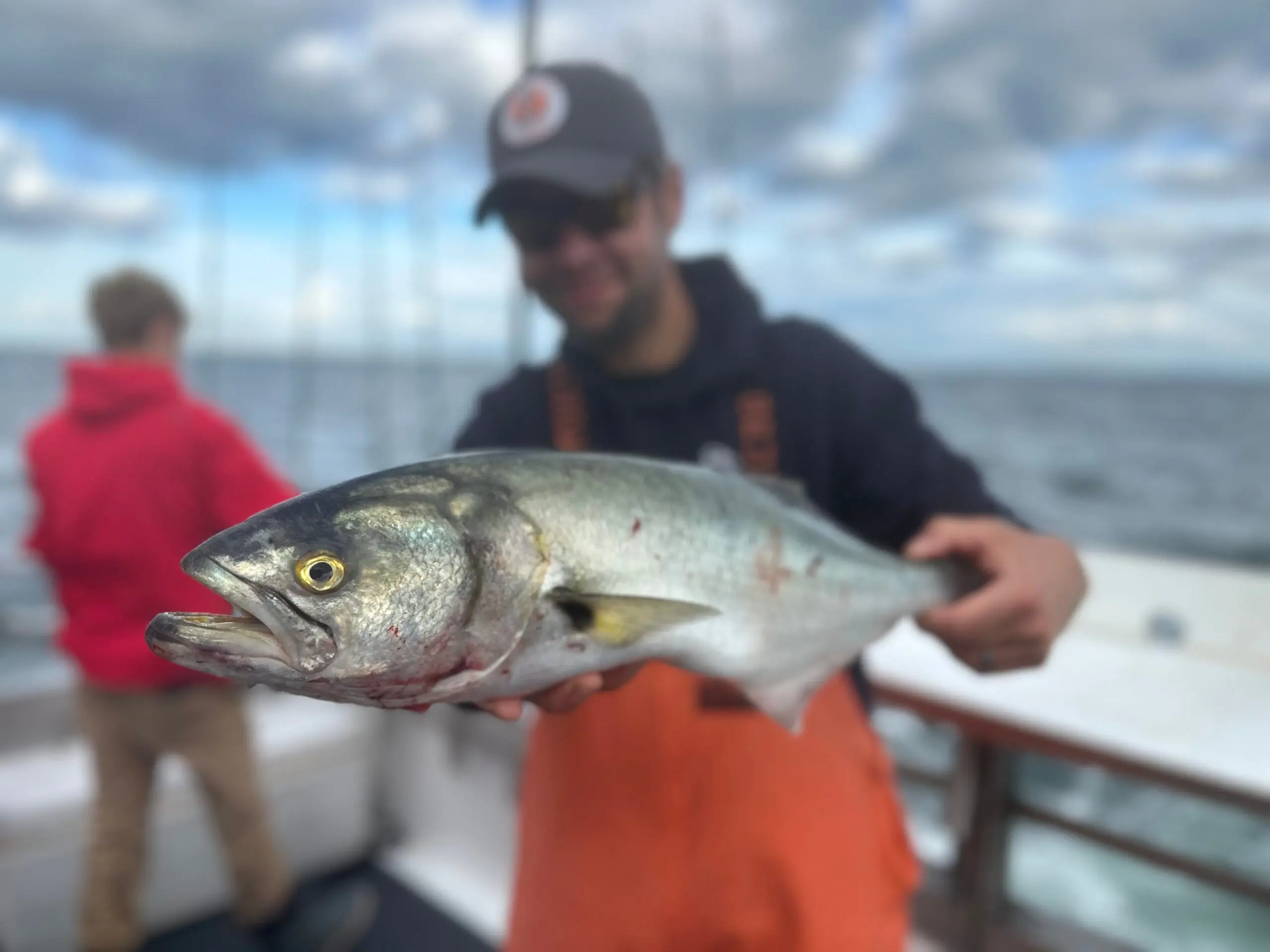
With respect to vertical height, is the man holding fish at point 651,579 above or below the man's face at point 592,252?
below

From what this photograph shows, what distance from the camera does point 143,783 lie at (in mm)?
2656

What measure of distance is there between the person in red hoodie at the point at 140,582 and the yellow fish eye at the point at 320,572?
3.52 feet

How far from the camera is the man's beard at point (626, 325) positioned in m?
1.60

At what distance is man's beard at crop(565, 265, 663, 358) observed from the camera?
1.60 metres

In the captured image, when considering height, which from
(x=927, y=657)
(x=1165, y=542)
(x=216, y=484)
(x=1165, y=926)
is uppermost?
(x=216, y=484)

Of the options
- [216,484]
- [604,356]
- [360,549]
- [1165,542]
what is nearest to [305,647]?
[360,549]

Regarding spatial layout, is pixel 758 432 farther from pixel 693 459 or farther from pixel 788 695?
pixel 788 695

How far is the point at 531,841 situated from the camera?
5.07 feet

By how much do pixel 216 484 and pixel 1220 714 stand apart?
273 centimetres

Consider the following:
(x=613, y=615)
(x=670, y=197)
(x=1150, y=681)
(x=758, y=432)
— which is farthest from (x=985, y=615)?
(x=1150, y=681)

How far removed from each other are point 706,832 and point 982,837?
5.63 ft

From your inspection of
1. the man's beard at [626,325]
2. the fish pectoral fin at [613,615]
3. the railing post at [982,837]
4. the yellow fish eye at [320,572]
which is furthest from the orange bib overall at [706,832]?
the railing post at [982,837]

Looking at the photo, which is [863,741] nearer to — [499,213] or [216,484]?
[499,213]

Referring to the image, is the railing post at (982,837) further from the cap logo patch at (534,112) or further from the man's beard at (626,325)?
the cap logo patch at (534,112)
